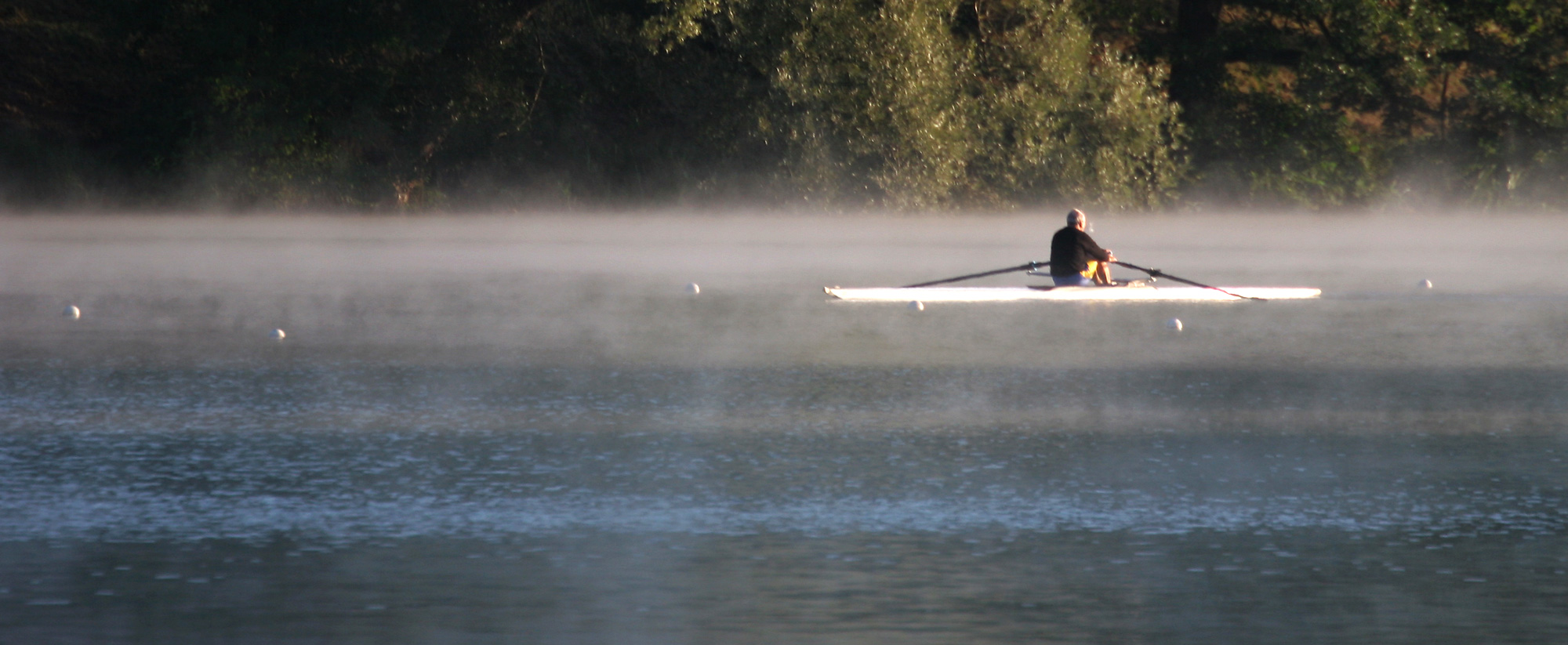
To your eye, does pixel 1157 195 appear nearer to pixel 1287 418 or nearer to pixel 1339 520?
pixel 1287 418

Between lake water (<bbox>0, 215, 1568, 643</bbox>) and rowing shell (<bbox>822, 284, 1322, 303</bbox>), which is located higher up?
rowing shell (<bbox>822, 284, 1322, 303</bbox>)

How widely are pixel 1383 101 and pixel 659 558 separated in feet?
93.8

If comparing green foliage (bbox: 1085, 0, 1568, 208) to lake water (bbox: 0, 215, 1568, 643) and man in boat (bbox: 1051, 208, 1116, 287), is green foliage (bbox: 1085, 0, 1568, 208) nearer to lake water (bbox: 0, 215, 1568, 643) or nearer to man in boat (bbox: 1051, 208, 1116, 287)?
lake water (bbox: 0, 215, 1568, 643)

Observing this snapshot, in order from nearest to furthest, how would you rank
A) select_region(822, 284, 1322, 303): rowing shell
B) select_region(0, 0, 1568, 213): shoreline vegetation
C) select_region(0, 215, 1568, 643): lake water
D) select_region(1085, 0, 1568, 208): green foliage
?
select_region(0, 215, 1568, 643): lake water, select_region(822, 284, 1322, 303): rowing shell, select_region(0, 0, 1568, 213): shoreline vegetation, select_region(1085, 0, 1568, 208): green foliage

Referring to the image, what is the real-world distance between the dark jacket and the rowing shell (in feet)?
0.56

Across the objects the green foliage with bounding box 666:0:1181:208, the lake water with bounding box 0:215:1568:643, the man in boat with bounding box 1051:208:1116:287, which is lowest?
the lake water with bounding box 0:215:1568:643

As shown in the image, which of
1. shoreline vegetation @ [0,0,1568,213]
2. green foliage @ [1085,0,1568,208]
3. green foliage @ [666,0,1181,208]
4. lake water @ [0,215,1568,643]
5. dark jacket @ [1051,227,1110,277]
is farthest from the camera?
green foliage @ [1085,0,1568,208]

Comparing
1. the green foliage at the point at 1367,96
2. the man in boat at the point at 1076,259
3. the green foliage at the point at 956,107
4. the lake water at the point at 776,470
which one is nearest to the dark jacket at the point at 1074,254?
the man in boat at the point at 1076,259

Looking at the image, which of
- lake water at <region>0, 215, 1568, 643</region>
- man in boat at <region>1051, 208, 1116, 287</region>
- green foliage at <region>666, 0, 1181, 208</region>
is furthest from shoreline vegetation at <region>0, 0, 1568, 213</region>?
lake water at <region>0, 215, 1568, 643</region>

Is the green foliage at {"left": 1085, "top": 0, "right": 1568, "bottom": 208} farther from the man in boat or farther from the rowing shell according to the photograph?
the man in boat

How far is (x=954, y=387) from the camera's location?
32.1ft

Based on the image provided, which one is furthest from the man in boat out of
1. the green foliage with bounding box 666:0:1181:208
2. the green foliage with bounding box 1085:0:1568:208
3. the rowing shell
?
the green foliage with bounding box 1085:0:1568:208

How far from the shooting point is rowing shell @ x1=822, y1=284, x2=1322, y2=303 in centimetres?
1423

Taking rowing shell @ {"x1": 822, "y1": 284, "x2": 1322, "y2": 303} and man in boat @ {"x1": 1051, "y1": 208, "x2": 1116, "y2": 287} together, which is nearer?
rowing shell @ {"x1": 822, "y1": 284, "x2": 1322, "y2": 303}
